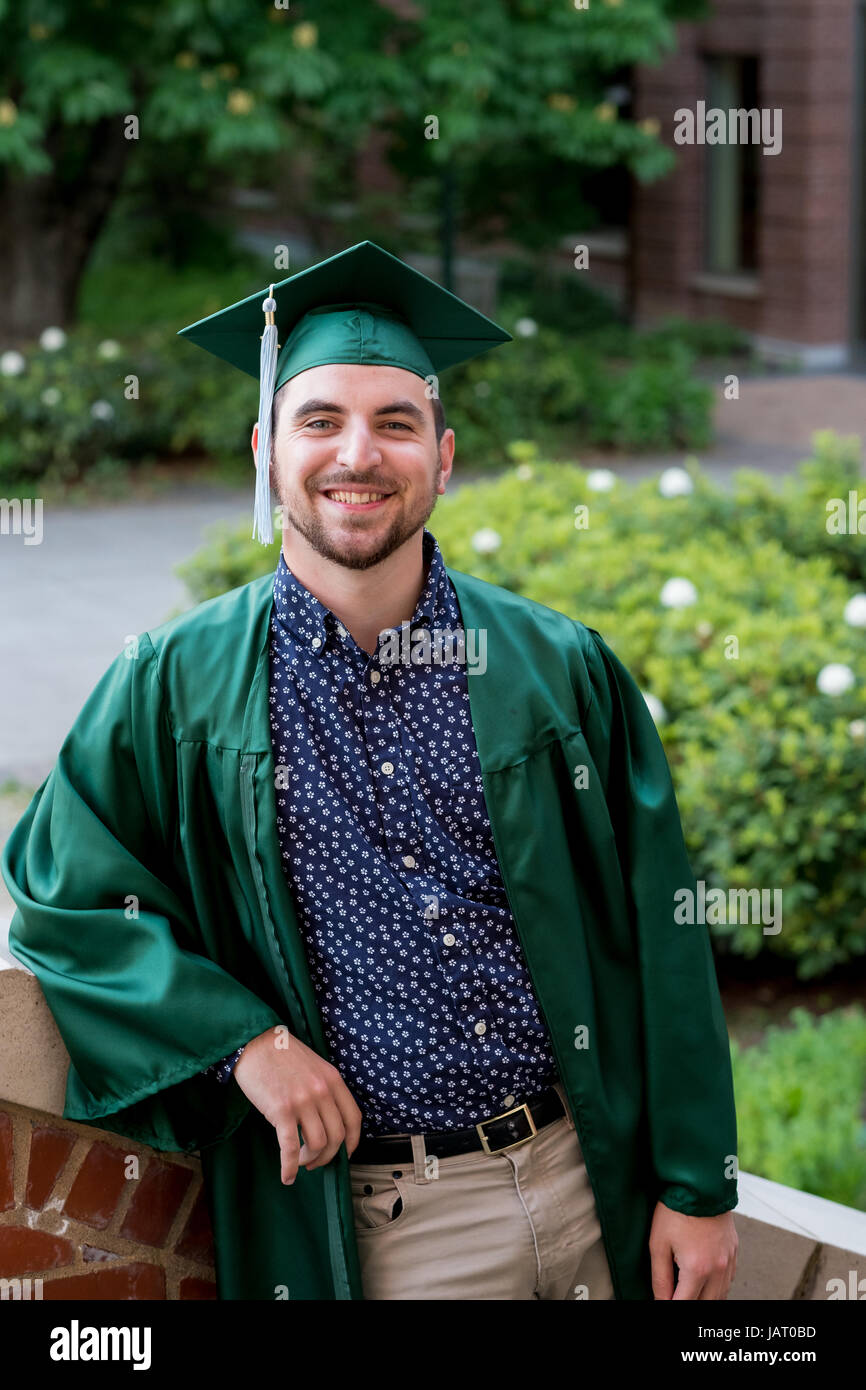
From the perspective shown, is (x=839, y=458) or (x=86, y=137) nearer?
(x=839, y=458)

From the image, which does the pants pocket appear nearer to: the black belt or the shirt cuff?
the black belt

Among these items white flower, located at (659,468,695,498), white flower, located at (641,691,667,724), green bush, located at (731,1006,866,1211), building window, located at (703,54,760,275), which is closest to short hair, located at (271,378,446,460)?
green bush, located at (731,1006,866,1211)

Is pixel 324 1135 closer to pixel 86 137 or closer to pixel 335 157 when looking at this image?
pixel 86 137

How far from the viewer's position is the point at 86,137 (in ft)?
46.1

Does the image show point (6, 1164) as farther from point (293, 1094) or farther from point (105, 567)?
point (105, 567)

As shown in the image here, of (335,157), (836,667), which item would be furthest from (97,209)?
(836,667)

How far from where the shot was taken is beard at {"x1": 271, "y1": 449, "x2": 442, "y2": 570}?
7.34ft

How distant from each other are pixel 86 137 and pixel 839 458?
9.10 meters

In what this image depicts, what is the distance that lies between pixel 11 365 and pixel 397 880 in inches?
417

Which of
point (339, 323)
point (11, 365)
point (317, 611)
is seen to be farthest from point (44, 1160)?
point (11, 365)

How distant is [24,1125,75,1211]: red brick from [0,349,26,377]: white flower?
10434 millimetres

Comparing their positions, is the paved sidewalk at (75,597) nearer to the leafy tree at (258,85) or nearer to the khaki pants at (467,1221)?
the leafy tree at (258,85)

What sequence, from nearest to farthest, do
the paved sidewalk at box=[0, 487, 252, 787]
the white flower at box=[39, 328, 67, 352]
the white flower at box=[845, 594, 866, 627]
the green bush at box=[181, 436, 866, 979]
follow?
the green bush at box=[181, 436, 866, 979] < the white flower at box=[845, 594, 866, 627] < the paved sidewalk at box=[0, 487, 252, 787] < the white flower at box=[39, 328, 67, 352]

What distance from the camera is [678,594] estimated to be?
219 inches
